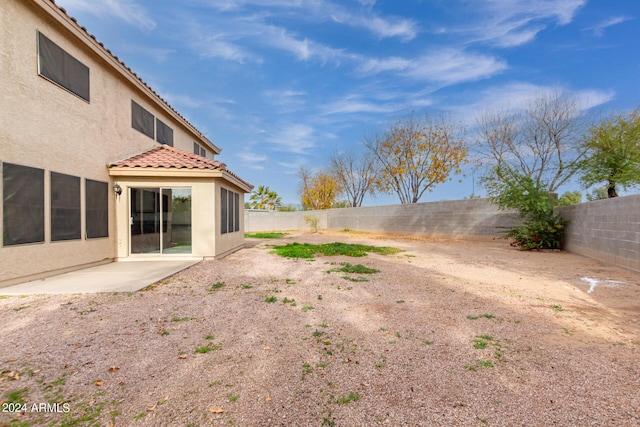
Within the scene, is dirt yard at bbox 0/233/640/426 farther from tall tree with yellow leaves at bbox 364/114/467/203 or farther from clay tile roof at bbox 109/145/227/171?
tall tree with yellow leaves at bbox 364/114/467/203

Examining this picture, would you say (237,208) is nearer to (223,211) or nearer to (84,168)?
(223,211)

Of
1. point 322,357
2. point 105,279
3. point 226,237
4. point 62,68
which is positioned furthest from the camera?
point 226,237

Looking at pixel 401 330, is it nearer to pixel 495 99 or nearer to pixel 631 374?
pixel 631 374

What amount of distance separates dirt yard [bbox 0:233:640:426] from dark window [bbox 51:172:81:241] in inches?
74.9

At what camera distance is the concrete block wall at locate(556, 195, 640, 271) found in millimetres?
6805

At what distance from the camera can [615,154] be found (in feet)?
38.7

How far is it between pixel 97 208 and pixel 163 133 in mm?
4270

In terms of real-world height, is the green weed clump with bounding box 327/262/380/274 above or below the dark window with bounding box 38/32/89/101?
below

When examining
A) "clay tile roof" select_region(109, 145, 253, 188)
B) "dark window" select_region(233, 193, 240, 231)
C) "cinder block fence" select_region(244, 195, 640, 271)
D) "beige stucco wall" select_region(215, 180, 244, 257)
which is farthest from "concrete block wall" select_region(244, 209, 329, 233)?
"clay tile roof" select_region(109, 145, 253, 188)

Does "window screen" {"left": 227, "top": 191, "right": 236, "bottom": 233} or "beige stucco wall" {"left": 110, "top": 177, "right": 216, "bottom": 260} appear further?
"window screen" {"left": 227, "top": 191, "right": 236, "bottom": 233}

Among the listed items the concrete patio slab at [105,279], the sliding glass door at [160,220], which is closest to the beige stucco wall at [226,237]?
the sliding glass door at [160,220]

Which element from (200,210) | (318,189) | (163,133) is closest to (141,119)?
(163,133)

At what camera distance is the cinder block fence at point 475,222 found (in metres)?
7.17

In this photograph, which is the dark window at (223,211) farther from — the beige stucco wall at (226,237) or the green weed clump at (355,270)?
the green weed clump at (355,270)
